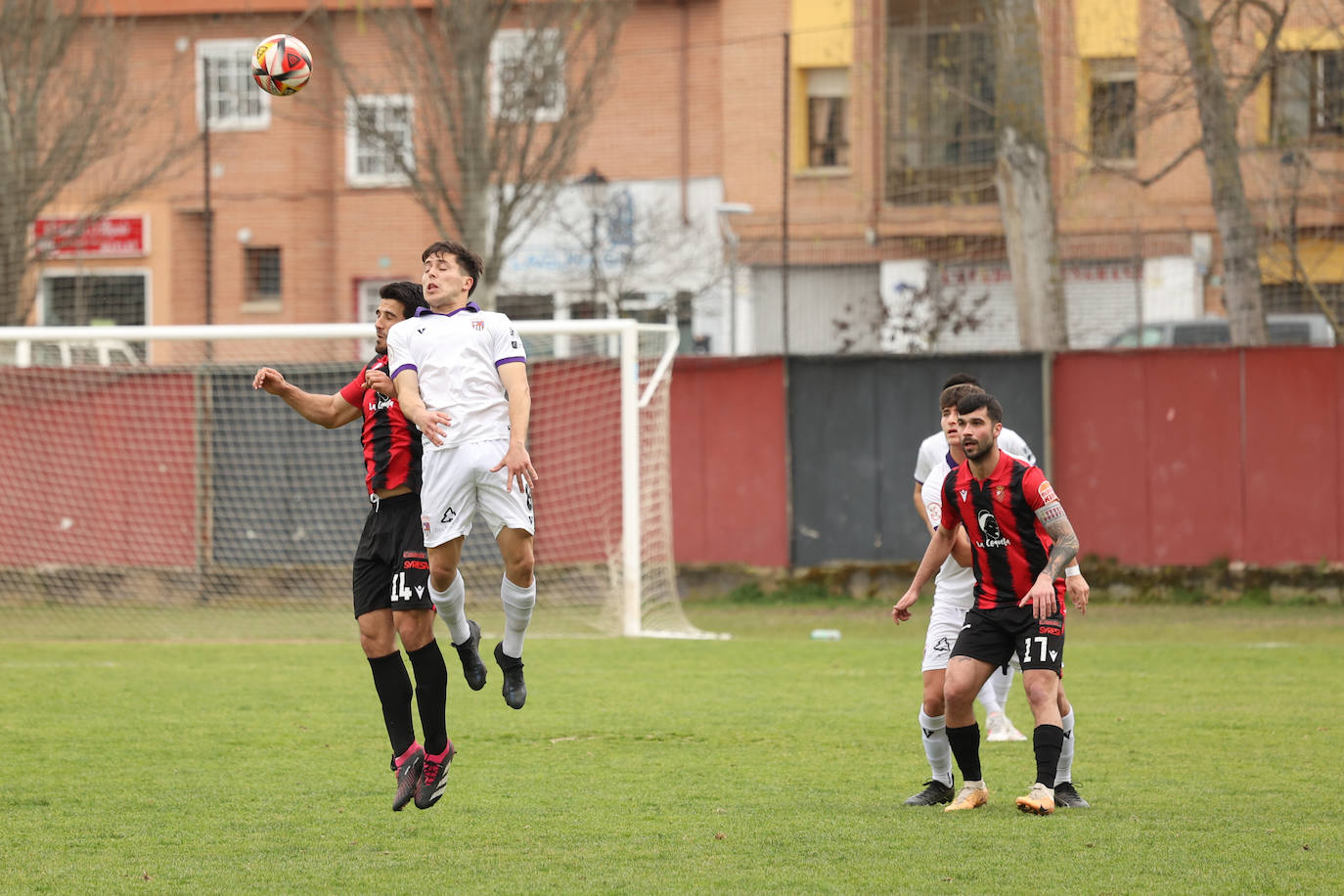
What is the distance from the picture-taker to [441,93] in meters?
20.3

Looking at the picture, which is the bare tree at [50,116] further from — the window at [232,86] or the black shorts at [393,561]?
the black shorts at [393,561]

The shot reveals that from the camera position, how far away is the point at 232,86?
28.8 meters

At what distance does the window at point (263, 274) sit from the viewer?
2988 centimetres

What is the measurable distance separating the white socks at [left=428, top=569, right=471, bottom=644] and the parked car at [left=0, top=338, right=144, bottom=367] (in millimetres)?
12783

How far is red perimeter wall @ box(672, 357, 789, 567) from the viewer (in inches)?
707

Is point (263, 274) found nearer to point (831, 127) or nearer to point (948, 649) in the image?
point (831, 127)

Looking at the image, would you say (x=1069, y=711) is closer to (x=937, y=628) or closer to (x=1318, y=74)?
(x=937, y=628)

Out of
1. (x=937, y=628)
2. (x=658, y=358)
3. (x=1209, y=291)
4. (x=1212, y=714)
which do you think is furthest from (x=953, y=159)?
(x=937, y=628)

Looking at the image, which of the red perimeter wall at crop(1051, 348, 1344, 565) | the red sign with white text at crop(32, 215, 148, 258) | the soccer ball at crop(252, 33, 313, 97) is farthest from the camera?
the red sign with white text at crop(32, 215, 148, 258)

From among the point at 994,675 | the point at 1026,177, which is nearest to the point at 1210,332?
the point at 1026,177

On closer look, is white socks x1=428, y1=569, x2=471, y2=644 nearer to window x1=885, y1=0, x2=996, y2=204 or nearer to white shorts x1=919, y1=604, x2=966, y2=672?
white shorts x1=919, y1=604, x2=966, y2=672

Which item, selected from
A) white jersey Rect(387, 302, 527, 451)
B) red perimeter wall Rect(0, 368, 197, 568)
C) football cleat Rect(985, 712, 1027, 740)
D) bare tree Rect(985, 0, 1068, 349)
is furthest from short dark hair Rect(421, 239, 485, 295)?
bare tree Rect(985, 0, 1068, 349)

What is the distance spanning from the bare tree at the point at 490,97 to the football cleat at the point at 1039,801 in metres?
14.2

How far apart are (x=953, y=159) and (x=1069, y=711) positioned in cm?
1574
